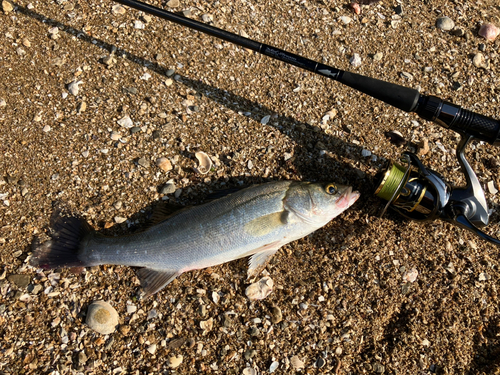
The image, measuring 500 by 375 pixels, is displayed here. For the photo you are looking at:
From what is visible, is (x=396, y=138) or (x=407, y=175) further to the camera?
(x=396, y=138)

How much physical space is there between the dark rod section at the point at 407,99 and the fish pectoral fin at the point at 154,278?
1.96m

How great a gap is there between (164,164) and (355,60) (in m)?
2.25

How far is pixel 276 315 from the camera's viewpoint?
3043mm

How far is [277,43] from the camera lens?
12.6 feet

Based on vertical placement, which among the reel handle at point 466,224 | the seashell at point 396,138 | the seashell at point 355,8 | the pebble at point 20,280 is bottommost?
the pebble at point 20,280

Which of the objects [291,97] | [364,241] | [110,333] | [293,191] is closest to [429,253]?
[364,241]

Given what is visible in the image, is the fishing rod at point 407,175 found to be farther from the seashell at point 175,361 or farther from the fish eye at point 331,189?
the seashell at point 175,361

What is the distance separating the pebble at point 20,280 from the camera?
9.90 ft

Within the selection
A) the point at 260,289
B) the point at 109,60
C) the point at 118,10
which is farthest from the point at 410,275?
the point at 118,10

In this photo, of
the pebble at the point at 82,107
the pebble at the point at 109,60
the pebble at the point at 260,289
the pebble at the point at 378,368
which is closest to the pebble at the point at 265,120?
the pebble at the point at 260,289

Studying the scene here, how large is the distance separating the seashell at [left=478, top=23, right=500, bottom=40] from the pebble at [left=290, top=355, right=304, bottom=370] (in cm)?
388

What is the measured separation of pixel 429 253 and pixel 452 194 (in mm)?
596

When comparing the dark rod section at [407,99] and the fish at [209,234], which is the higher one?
the dark rod section at [407,99]

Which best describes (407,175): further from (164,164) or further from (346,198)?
(164,164)
